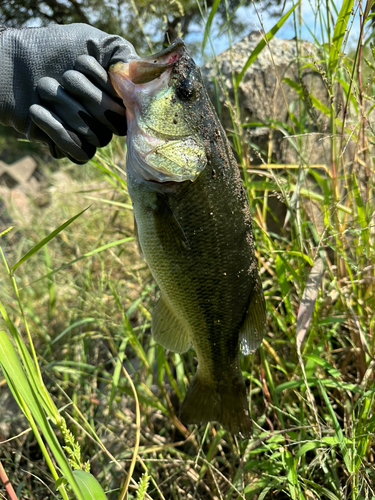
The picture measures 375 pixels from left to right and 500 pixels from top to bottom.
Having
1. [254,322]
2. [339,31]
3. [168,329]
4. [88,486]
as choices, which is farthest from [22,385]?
[339,31]

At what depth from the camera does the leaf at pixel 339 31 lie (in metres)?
1.35

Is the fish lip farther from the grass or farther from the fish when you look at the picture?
the grass

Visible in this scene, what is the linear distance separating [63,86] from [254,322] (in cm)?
109

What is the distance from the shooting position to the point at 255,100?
8.16 ft

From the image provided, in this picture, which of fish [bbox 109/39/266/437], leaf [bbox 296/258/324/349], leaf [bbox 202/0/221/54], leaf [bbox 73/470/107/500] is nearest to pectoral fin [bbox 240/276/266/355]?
fish [bbox 109/39/266/437]

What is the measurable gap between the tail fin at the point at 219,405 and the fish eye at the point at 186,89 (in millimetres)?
1046

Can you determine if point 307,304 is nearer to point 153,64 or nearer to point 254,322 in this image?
point 254,322

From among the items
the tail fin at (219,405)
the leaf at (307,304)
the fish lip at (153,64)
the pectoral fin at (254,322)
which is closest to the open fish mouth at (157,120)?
the fish lip at (153,64)

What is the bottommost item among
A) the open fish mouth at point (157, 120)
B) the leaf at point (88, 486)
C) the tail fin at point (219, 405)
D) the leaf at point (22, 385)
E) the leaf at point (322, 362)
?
the tail fin at point (219, 405)

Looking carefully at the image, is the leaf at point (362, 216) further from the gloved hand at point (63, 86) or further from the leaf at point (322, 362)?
the gloved hand at point (63, 86)

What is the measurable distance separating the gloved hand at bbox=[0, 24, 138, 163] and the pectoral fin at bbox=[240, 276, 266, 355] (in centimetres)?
80

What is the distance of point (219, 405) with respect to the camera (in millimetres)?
1517

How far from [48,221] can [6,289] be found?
1.20 meters

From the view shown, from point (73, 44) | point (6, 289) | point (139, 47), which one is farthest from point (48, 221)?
point (139, 47)
